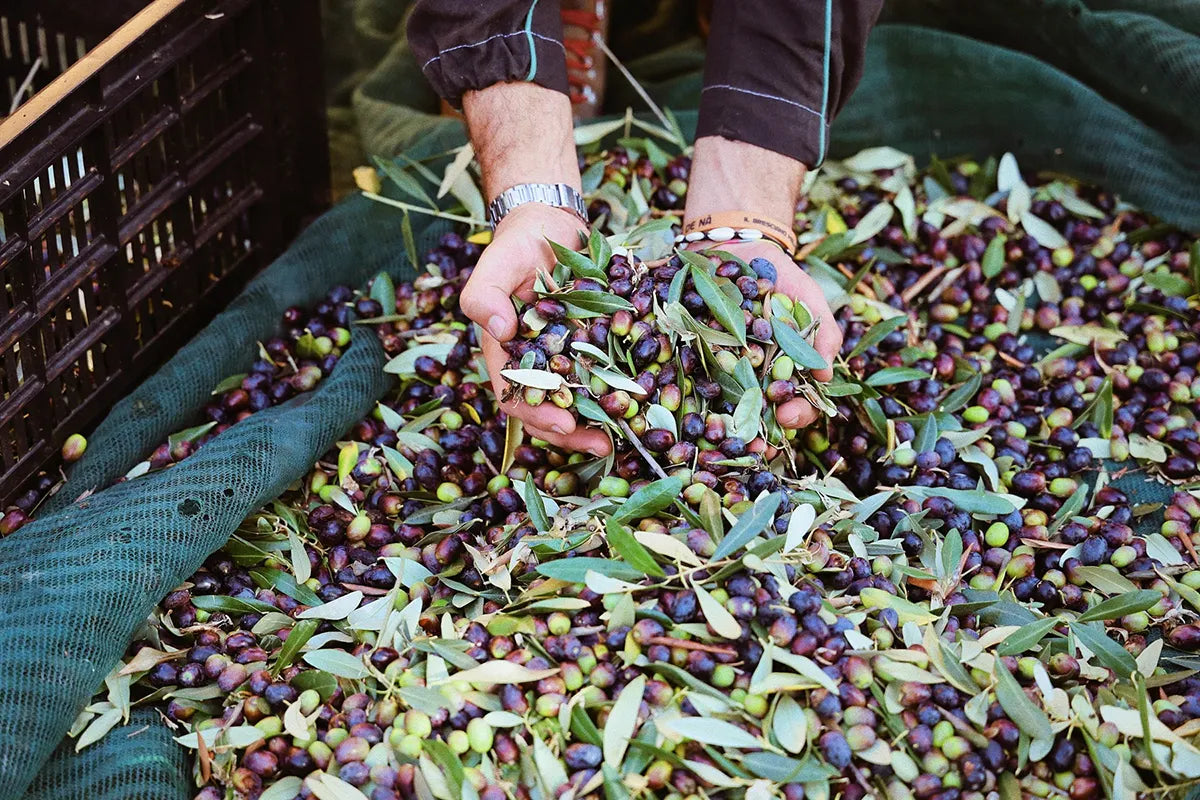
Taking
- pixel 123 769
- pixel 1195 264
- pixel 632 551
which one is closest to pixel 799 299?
pixel 632 551

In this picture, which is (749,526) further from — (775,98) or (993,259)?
(993,259)

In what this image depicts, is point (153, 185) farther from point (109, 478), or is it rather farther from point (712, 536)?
point (712, 536)

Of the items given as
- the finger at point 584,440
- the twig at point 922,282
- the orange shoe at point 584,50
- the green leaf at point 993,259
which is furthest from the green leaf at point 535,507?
the orange shoe at point 584,50

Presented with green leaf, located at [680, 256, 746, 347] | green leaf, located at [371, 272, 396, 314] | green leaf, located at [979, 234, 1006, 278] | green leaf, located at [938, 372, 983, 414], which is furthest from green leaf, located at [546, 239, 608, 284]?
green leaf, located at [979, 234, 1006, 278]

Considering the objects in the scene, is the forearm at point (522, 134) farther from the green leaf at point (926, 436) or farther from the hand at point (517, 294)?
the green leaf at point (926, 436)

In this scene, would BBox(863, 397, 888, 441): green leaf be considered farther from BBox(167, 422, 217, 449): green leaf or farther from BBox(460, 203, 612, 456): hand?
BBox(167, 422, 217, 449): green leaf

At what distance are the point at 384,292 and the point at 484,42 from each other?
0.47 meters

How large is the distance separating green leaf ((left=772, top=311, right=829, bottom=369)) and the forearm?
0.41 metres

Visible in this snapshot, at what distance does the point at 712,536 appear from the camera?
1369mm

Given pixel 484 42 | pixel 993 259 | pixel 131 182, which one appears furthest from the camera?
pixel 993 259

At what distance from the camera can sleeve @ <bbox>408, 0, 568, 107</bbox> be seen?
169 cm

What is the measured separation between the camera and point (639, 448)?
1475 mm

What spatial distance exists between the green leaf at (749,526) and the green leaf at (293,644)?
1.64ft

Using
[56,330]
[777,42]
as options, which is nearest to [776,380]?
[777,42]
